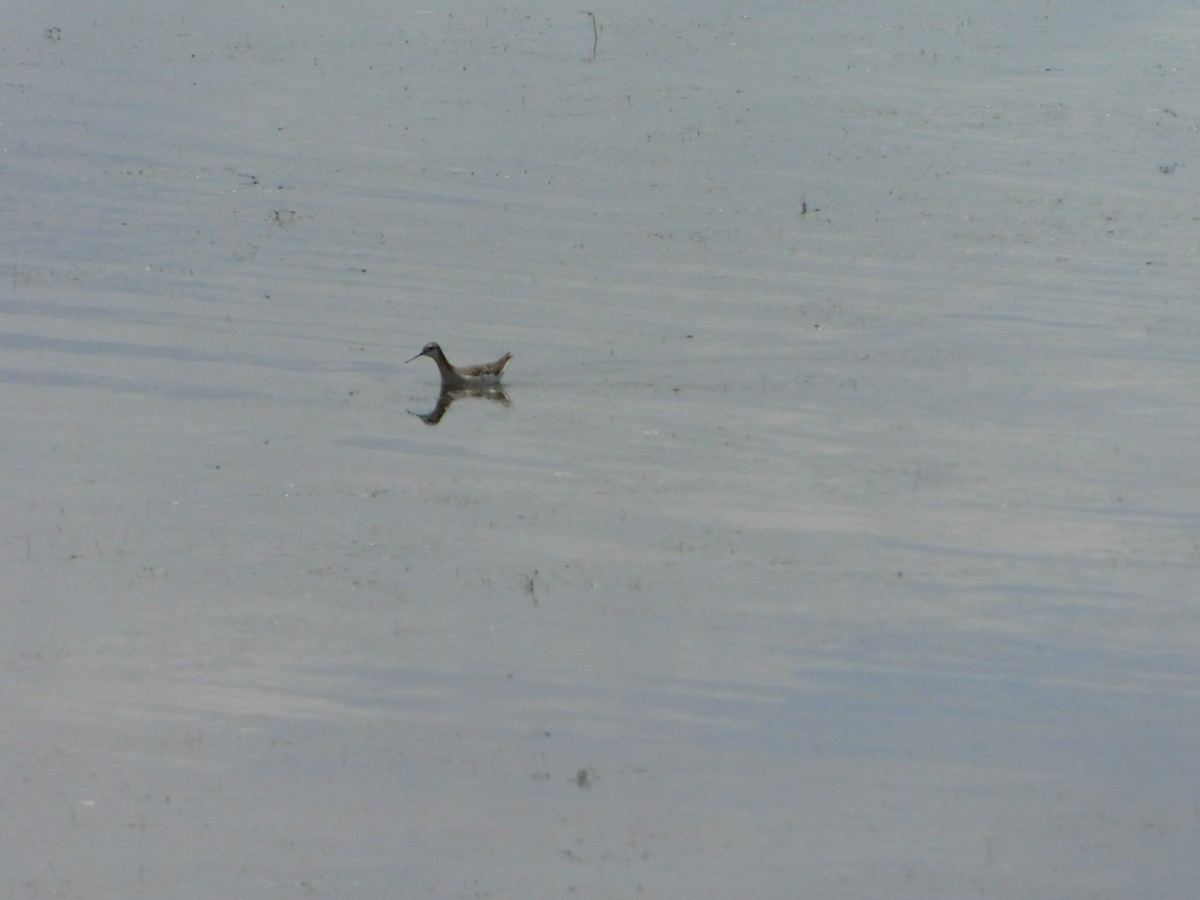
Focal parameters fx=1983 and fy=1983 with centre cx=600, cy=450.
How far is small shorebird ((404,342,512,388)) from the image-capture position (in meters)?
25.2

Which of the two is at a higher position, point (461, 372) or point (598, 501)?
point (461, 372)

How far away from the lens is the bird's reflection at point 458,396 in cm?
2469

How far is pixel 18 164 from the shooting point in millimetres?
36750

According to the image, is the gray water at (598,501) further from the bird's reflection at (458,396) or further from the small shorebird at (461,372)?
the small shorebird at (461,372)

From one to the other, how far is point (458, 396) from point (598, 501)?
4.42 metres

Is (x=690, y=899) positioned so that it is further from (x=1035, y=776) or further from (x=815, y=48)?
(x=815, y=48)

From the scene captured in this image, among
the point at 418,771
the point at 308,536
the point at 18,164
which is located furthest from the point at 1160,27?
the point at 418,771

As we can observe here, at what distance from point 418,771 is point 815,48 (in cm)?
3866

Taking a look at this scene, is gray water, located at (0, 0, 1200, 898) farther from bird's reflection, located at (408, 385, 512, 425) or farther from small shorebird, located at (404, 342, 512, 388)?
small shorebird, located at (404, 342, 512, 388)

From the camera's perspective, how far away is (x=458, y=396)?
82.2 ft

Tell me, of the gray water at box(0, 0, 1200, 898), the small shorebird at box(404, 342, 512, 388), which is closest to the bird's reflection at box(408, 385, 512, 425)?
the small shorebird at box(404, 342, 512, 388)

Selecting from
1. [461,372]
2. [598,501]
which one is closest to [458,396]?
[461,372]

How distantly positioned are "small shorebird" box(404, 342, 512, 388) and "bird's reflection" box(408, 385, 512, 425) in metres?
0.08

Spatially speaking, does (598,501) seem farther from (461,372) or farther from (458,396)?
(461,372)
